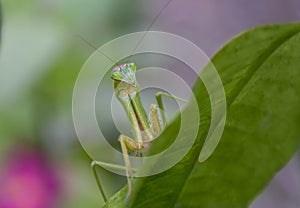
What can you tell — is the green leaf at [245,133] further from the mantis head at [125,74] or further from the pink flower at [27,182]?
the pink flower at [27,182]

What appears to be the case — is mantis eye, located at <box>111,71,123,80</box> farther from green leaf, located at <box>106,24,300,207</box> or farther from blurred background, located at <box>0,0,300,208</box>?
blurred background, located at <box>0,0,300,208</box>

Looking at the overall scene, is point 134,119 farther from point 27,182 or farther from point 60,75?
point 60,75

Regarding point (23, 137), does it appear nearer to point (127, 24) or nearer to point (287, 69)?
point (127, 24)

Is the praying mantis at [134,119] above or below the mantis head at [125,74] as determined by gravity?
below

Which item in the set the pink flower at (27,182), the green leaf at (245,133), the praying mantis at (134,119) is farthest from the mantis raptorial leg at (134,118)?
the pink flower at (27,182)

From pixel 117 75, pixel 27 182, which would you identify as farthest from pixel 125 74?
pixel 27 182

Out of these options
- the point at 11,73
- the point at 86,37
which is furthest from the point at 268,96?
the point at 86,37

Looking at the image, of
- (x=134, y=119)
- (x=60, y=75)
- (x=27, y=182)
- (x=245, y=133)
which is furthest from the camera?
(x=60, y=75)
